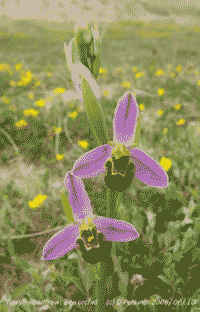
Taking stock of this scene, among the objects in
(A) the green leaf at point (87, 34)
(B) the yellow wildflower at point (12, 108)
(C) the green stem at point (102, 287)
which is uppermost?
(A) the green leaf at point (87, 34)

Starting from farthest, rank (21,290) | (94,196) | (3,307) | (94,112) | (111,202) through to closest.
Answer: (94,196)
(21,290)
(3,307)
(111,202)
(94,112)

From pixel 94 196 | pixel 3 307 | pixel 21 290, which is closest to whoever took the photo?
pixel 3 307

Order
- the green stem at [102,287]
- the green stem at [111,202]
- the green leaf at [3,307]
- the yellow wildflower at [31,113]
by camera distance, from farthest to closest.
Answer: the yellow wildflower at [31,113], the green leaf at [3,307], the green stem at [102,287], the green stem at [111,202]

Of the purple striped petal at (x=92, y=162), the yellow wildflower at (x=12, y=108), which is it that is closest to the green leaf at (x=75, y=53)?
the purple striped petal at (x=92, y=162)

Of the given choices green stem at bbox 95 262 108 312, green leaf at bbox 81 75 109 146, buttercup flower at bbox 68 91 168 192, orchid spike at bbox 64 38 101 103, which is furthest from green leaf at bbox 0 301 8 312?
orchid spike at bbox 64 38 101 103

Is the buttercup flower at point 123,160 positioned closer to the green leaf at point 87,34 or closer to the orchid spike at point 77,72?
the orchid spike at point 77,72

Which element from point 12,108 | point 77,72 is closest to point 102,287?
point 77,72

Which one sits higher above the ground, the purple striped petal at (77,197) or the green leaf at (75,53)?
the green leaf at (75,53)

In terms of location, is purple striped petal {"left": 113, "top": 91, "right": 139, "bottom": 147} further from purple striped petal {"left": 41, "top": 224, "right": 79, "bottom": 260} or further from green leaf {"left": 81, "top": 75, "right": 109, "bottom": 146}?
purple striped petal {"left": 41, "top": 224, "right": 79, "bottom": 260}

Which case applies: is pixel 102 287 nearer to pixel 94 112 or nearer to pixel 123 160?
pixel 123 160
